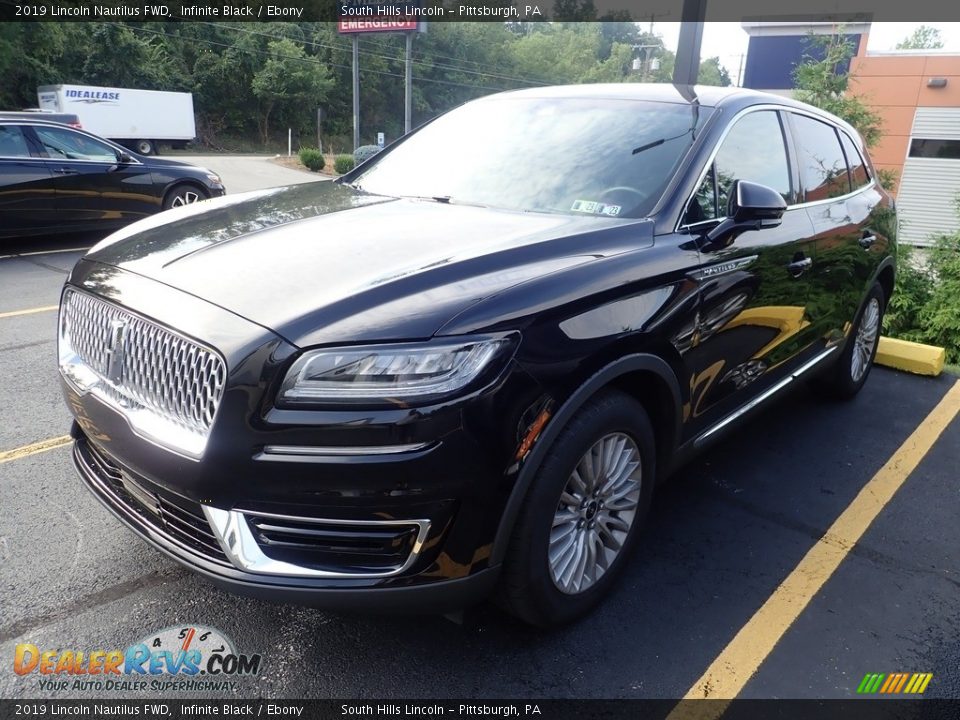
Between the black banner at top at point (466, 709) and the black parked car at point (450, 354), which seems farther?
the black banner at top at point (466, 709)

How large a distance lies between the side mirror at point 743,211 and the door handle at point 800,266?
49 centimetres

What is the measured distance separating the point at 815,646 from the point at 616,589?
27.8 inches

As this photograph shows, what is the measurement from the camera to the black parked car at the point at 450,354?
1.90 metres

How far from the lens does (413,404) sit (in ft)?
6.15

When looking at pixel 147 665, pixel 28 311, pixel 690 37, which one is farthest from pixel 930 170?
pixel 147 665

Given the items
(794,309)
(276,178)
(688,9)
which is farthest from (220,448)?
(276,178)

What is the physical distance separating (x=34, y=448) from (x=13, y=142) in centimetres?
689

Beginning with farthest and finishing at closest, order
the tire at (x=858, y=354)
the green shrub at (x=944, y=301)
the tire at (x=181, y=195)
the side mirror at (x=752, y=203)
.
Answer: the tire at (x=181, y=195) < the green shrub at (x=944, y=301) < the tire at (x=858, y=354) < the side mirror at (x=752, y=203)

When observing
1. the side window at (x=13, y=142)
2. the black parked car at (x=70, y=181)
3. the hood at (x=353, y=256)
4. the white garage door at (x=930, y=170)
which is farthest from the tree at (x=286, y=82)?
the hood at (x=353, y=256)

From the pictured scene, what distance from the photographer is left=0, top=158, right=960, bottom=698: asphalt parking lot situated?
7.68 feet

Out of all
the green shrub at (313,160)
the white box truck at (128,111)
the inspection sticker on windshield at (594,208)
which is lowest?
the green shrub at (313,160)

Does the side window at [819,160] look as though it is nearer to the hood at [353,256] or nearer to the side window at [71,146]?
the hood at [353,256]

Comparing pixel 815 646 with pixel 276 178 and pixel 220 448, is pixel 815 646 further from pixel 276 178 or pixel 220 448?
pixel 276 178

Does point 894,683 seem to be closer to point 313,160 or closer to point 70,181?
point 70,181
